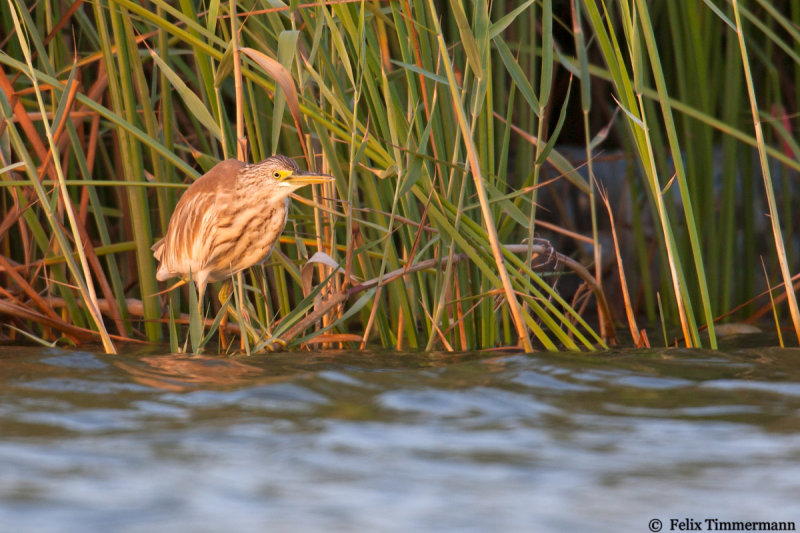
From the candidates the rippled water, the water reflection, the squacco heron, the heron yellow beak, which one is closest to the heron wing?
the squacco heron

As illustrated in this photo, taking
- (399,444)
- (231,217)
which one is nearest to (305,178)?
(231,217)

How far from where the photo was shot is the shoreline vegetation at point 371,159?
2.26 metres

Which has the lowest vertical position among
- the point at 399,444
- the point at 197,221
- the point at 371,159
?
the point at 399,444

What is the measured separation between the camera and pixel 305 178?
2.45m

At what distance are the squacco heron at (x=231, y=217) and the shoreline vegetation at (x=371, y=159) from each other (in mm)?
68

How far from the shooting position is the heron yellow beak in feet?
7.88

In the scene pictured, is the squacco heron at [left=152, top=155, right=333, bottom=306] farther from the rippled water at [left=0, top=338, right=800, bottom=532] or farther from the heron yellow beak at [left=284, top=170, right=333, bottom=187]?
the rippled water at [left=0, top=338, right=800, bottom=532]

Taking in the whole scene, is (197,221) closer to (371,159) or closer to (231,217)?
(231,217)

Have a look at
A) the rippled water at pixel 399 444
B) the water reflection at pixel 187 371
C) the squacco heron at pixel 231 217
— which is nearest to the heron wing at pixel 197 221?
the squacco heron at pixel 231 217

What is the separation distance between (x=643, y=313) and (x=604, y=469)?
9.28ft

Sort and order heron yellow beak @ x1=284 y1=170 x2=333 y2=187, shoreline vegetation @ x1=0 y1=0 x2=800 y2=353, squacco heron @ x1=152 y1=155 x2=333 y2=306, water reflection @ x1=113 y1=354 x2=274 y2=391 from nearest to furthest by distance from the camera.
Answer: water reflection @ x1=113 y1=354 x2=274 y2=391 < shoreline vegetation @ x1=0 y1=0 x2=800 y2=353 < heron yellow beak @ x1=284 y1=170 x2=333 y2=187 < squacco heron @ x1=152 y1=155 x2=333 y2=306

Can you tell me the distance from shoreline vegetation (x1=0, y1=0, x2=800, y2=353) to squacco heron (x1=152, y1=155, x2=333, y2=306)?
0.07 meters

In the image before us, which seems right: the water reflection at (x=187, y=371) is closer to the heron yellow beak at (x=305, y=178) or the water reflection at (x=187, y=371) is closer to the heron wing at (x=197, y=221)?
the heron wing at (x=197, y=221)

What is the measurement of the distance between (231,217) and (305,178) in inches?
12.6
